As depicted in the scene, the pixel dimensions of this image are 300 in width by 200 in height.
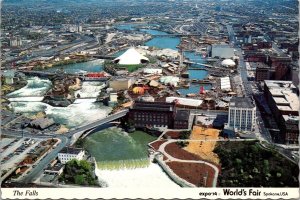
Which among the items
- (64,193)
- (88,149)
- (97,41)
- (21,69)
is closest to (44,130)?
(88,149)

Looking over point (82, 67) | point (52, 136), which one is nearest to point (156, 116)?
point (52, 136)

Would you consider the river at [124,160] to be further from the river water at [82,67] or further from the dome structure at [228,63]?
the dome structure at [228,63]

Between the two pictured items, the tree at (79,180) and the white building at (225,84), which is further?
the white building at (225,84)

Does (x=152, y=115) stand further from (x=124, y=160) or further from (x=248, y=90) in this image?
(x=248, y=90)

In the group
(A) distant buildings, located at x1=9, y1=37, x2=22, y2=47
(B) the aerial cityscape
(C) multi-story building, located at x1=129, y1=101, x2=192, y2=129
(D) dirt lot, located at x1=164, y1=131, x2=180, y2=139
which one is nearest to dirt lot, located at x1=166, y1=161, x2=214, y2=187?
(B) the aerial cityscape

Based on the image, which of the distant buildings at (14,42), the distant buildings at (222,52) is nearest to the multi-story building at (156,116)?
the distant buildings at (222,52)

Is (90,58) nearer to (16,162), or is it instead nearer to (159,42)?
(159,42)
